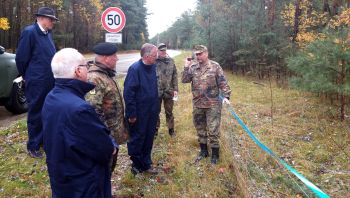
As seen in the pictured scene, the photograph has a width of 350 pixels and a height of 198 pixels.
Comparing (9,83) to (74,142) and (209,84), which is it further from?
(74,142)

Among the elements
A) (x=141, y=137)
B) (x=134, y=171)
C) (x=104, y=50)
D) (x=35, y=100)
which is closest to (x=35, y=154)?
(x=35, y=100)

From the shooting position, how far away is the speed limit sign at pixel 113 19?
8180mm

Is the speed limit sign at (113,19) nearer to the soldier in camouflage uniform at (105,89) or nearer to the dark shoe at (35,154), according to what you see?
the dark shoe at (35,154)

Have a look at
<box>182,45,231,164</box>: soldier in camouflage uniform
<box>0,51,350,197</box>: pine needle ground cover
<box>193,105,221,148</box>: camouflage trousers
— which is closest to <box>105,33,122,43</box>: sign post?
<box>0,51,350,197</box>: pine needle ground cover

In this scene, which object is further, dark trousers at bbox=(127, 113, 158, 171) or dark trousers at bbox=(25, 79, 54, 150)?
dark trousers at bbox=(25, 79, 54, 150)

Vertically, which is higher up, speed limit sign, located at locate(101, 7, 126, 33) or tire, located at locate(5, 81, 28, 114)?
speed limit sign, located at locate(101, 7, 126, 33)

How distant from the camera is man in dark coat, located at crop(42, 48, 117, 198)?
244cm

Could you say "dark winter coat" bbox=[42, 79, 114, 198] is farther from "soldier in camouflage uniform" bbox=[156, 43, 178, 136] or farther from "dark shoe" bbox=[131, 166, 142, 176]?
"soldier in camouflage uniform" bbox=[156, 43, 178, 136]

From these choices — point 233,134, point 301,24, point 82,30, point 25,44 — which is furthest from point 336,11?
point 82,30

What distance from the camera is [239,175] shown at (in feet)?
16.6

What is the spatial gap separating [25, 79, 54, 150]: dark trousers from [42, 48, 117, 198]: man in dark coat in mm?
2939

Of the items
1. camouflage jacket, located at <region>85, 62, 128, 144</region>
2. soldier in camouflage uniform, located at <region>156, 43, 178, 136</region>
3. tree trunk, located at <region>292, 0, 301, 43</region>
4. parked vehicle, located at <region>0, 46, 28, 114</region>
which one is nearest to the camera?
camouflage jacket, located at <region>85, 62, 128, 144</region>

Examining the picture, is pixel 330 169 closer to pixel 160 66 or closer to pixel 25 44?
pixel 160 66

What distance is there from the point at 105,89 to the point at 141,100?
1108 mm
